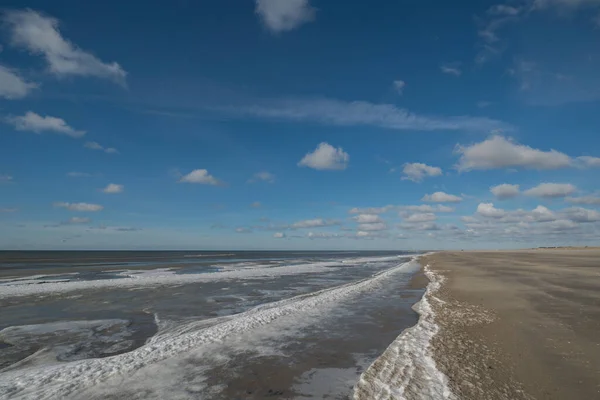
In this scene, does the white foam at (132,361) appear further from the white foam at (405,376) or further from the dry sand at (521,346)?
the dry sand at (521,346)

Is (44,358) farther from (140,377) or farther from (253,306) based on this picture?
(253,306)

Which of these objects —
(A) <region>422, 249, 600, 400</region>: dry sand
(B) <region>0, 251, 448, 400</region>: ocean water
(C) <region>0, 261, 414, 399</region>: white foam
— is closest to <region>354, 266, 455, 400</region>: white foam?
(B) <region>0, 251, 448, 400</region>: ocean water

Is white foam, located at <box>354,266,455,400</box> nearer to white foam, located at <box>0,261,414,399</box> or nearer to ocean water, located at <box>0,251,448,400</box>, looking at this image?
ocean water, located at <box>0,251,448,400</box>

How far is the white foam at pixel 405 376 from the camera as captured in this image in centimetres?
689

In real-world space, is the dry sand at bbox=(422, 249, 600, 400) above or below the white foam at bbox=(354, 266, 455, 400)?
above

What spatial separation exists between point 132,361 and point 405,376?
7097mm

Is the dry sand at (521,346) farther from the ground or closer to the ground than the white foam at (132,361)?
farther from the ground

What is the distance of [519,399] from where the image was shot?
6.31 meters

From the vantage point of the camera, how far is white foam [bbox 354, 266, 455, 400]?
6891 mm

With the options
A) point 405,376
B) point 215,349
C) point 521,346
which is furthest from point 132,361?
point 521,346

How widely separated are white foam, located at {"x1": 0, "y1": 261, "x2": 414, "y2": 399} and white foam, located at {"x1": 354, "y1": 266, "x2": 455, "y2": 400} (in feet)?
17.5

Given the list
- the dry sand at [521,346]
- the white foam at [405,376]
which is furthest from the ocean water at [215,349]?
the dry sand at [521,346]

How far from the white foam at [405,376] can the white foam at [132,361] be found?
532 cm

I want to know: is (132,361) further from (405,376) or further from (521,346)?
(521,346)
